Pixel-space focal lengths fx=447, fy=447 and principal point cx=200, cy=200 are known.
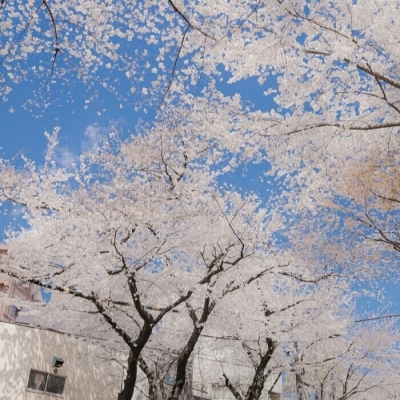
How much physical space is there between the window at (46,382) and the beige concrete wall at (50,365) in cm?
14

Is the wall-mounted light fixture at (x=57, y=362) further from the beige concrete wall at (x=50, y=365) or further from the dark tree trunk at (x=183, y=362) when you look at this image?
the dark tree trunk at (x=183, y=362)

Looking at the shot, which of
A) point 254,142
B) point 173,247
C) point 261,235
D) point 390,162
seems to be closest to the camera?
point 254,142

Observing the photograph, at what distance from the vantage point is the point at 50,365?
14.5m

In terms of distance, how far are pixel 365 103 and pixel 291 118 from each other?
1.16 m

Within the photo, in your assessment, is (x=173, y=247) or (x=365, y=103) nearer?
(x=365, y=103)

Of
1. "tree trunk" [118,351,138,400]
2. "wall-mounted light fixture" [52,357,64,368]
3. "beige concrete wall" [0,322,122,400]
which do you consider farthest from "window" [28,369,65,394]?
"tree trunk" [118,351,138,400]

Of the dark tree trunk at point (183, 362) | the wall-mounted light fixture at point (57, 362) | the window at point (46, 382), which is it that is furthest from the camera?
the wall-mounted light fixture at point (57, 362)

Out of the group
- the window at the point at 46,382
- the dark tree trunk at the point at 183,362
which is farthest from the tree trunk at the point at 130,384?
the window at the point at 46,382

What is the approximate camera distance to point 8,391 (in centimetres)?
1314

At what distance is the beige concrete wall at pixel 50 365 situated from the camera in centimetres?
1338

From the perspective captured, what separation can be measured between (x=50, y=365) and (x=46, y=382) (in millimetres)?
515

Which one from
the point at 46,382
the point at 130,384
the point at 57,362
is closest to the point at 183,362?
the point at 130,384

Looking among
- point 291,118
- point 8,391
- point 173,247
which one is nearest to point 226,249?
point 173,247

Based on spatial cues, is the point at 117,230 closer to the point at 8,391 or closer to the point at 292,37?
the point at 292,37
